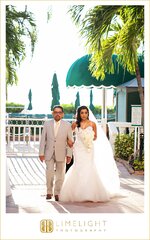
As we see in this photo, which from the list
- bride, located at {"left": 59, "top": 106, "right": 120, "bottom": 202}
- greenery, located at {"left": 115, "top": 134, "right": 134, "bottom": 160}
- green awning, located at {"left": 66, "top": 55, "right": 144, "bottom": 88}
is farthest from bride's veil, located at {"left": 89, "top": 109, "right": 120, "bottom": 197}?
green awning, located at {"left": 66, "top": 55, "right": 144, "bottom": 88}

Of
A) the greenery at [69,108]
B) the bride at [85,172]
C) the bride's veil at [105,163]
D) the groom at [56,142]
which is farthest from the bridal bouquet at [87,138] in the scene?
the greenery at [69,108]

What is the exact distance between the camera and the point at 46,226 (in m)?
5.82

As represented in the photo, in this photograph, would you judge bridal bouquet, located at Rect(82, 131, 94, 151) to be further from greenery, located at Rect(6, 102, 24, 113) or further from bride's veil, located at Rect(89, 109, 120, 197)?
greenery, located at Rect(6, 102, 24, 113)

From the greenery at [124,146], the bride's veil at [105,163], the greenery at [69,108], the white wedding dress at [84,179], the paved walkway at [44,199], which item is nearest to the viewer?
the paved walkway at [44,199]

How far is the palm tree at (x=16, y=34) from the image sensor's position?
7582mm

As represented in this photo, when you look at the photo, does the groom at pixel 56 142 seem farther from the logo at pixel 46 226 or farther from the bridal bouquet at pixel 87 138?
the logo at pixel 46 226

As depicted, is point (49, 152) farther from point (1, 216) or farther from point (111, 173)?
point (1, 216)

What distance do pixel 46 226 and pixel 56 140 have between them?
2191mm

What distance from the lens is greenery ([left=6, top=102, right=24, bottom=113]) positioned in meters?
20.9

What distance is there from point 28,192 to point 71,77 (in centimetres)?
649

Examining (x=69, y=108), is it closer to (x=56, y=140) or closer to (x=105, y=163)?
(x=105, y=163)

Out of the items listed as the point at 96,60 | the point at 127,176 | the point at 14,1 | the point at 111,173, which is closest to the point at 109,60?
the point at 96,60

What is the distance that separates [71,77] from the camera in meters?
14.7

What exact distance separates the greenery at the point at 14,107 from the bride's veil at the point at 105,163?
40.6ft
